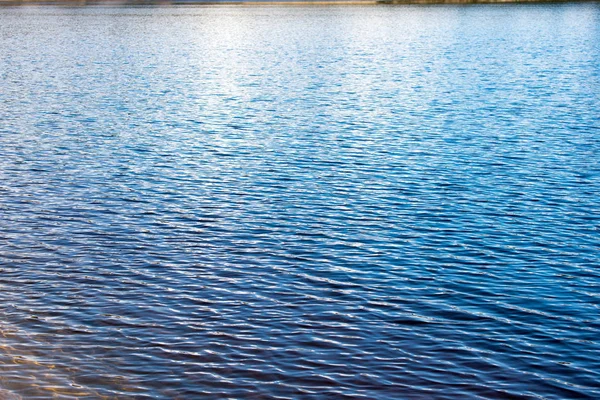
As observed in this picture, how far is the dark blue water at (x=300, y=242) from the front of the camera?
47.3ft

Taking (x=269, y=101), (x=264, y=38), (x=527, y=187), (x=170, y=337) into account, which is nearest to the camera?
(x=170, y=337)

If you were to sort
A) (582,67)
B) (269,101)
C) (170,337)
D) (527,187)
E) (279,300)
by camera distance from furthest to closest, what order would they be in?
(582,67), (269,101), (527,187), (279,300), (170,337)

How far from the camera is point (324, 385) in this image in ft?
45.2

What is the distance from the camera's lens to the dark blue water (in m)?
14.4

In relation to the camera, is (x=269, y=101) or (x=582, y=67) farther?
(x=582, y=67)

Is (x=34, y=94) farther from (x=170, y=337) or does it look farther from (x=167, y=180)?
(x=170, y=337)

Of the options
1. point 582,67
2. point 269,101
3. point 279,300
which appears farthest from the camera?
point 582,67

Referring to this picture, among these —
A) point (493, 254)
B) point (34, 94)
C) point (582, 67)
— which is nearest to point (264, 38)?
point (582, 67)

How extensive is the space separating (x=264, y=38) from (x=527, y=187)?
258 ft

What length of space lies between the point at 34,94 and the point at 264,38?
183 feet

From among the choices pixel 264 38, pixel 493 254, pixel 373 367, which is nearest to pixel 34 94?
pixel 493 254

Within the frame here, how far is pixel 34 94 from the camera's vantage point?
49.4m

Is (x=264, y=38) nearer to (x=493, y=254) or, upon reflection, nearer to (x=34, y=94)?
(x=34, y=94)

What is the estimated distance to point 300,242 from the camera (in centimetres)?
2161
